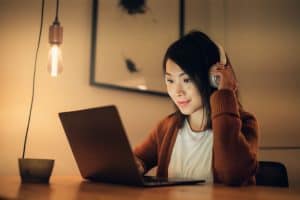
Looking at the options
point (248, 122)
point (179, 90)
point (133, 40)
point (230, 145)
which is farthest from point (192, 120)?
point (133, 40)

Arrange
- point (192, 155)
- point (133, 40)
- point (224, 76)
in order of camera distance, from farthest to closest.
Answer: point (133, 40) < point (192, 155) < point (224, 76)

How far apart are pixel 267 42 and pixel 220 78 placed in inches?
37.8

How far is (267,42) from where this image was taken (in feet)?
7.24

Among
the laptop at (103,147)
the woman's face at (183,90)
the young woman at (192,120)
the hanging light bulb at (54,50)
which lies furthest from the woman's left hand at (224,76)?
the hanging light bulb at (54,50)

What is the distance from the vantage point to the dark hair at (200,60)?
1468mm

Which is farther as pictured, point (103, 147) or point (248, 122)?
point (248, 122)

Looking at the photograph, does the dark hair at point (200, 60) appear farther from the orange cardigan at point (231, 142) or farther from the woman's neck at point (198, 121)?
the orange cardigan at point (231, 142)

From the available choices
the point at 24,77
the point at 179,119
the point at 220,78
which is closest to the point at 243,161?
the point at 220,78

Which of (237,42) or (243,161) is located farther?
(237,42)

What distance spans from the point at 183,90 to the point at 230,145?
35 cm

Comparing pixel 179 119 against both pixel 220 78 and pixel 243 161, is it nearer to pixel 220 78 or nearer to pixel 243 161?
pixel 220 78

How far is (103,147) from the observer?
1.05 m

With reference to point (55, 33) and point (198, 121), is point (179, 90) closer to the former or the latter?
point (198, 121)

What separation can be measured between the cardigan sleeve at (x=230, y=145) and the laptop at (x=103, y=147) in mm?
114
